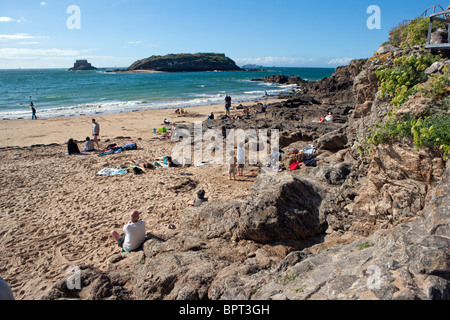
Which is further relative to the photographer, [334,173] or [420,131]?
[334,173]

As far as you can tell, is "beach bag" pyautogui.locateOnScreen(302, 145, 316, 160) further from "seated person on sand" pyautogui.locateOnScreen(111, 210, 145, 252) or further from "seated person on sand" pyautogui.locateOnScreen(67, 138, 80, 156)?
"seated person on sand" pyautogui.locateOnScreen(67, 138, 80, 156)

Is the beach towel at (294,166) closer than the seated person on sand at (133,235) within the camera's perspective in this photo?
No

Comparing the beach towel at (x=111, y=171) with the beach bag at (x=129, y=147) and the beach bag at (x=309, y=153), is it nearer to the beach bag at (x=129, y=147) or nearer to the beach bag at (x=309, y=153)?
the beach bag at (x=129, y=147)

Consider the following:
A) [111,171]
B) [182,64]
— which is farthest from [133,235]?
[182,64]

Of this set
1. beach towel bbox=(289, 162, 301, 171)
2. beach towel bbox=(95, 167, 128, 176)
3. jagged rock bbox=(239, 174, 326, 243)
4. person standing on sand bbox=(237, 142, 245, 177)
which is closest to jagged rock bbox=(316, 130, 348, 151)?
beach towel bbox=(289, 162, 301, 171)

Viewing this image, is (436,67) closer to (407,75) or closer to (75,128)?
(407,75)

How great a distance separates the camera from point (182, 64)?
131 m

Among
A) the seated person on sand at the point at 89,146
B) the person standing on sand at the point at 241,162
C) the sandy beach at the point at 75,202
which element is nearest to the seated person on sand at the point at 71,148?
the sandy beach at the point at 75,202
